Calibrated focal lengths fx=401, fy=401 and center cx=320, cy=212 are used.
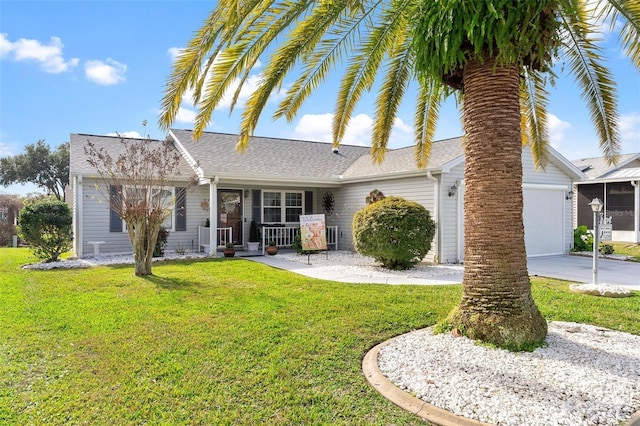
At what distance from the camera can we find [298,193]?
16578mm

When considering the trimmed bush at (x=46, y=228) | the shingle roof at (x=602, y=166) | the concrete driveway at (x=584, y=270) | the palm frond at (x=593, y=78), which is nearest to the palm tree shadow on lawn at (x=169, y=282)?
the trimmed bush at (x=46, y=228)

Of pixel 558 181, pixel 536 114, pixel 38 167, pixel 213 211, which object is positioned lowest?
pixel 213 211

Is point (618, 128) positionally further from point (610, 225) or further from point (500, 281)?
point (610, 225)

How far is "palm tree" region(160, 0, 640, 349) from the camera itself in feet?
14.3

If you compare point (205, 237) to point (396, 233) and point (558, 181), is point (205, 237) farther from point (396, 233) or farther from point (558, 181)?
point (558, 181)

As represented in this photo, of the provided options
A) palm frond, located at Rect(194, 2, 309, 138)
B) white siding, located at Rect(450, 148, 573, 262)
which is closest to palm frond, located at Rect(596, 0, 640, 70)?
palm frond, located at Rect(194, 2, 309, 138)

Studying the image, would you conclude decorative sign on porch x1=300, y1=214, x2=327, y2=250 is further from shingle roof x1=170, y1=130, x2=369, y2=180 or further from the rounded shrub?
shingle roof x1=170, y1=130, x2=369, y2=180

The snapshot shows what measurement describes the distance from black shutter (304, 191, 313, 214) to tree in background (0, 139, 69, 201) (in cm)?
2889

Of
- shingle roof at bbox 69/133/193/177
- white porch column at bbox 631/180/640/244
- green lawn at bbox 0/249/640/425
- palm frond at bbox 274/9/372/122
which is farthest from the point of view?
white porch column at bbox 631/180/640/244

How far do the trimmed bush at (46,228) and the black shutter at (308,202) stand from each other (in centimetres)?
831

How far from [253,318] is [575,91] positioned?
6.32 m

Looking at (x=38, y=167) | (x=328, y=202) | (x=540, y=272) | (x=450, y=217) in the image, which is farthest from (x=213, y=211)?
(x=38, y=167)

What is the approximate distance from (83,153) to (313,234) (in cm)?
877

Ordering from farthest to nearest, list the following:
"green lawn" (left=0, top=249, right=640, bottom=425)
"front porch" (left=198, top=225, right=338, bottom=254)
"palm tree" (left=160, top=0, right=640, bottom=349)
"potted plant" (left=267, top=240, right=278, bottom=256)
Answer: "front porch" (left=198, top=225, right=338, bottom=254) < "potted plant" (left=267, top=240, right=278, bottom=256) < "palm tree" (left=160, top=0, right=640, bottom=349) < "green lawn" (left=0, top=249, right=640, bottom=425)
